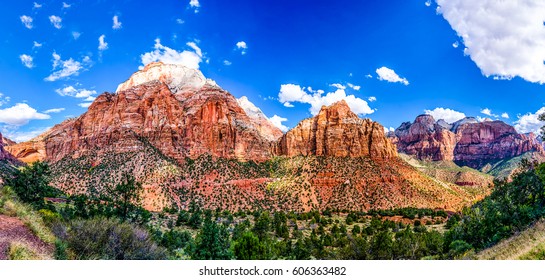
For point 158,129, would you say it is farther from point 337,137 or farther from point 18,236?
point 18,236

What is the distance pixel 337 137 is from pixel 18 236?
338 feet

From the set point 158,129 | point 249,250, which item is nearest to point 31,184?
point 249,250

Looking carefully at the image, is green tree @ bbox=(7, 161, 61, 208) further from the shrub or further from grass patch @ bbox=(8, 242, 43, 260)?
grass patch @ bbox=(8, 242, 43, 260)

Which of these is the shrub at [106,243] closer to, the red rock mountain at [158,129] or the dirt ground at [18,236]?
the dirt ground at [18,236]

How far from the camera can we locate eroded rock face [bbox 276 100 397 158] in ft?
352

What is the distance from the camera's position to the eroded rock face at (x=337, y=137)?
107375mm

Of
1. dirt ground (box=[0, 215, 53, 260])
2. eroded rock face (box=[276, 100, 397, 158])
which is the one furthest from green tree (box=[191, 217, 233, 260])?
eroded rock face (box=[276, 100, 397, 158])

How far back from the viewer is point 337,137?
361 ft

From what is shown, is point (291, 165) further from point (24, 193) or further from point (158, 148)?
point (24, 193)

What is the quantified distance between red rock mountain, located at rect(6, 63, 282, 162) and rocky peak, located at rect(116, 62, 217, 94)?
17543 millimetres

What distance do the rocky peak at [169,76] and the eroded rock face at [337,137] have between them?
51.7 metres

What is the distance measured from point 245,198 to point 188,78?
86626mm

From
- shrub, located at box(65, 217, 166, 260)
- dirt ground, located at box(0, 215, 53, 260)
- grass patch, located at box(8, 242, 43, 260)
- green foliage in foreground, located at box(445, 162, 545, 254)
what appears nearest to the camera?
grass patch, located at box(8, 242, 43, 260)
